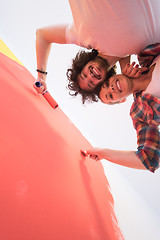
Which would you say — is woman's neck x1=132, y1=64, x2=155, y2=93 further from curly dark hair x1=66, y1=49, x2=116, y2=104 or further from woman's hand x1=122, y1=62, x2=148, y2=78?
curly dark hair x1=66, y1=49, x2=116, y2=104

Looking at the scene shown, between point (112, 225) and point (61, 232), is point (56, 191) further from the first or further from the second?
point (112, 225)

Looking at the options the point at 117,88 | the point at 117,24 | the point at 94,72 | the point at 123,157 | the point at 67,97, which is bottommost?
the point at 67,97

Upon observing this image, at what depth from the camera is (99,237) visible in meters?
0.53

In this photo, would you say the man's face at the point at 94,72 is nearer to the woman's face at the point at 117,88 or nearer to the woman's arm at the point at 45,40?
the woman's face at the point at 117,88

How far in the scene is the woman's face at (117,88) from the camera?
91 centimetres

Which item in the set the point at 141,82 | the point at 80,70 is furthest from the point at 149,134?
the point at 80,70

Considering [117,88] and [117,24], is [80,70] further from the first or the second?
[117,24]

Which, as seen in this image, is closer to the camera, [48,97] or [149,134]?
[149,134]

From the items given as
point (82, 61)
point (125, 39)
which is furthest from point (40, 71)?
point (125, 39)

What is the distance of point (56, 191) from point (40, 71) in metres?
0.78

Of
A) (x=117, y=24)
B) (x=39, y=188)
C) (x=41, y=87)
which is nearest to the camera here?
(x=39, y=188)

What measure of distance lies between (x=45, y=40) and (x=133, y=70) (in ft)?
1.75

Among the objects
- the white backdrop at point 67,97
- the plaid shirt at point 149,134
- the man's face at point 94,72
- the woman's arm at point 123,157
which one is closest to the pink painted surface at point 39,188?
the woman's arm at point 123,157

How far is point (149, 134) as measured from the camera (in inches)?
29.1
